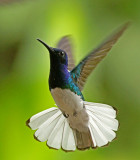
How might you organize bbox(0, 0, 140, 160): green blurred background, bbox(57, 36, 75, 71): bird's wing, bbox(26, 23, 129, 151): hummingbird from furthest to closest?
bbox(0, 0, 140, 160): green blurred background < bbox(57, 36, 75, 71): bird's wing < bbox(26, 23, 129, 151): hummingbird

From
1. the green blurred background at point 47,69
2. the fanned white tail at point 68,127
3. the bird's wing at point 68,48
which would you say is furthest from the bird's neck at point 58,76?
the green blurred background at point 47,69

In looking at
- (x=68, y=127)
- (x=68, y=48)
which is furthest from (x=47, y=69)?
(x=68, y=127)

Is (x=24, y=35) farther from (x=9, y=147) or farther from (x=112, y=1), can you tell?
(x=9, y=147)

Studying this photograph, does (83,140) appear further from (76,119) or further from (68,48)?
(68,48)

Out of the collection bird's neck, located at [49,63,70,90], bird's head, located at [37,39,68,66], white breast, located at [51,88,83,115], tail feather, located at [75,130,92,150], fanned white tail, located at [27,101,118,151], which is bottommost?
tail feather, located at [75,130,92,150]

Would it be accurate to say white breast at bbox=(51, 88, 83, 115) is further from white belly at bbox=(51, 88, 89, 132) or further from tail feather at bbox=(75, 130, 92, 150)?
tail feather at bbox=(75, 130, 92, 150)

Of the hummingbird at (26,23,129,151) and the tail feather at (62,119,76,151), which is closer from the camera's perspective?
the hummingbird at (26,23,129,151)

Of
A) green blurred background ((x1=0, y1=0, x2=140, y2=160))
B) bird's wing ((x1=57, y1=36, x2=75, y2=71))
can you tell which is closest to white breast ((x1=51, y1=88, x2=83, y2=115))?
bird's wing ((x1=57, y1=36, x2=75, y2=71))

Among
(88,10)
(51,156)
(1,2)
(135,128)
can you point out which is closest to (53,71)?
(1,2)

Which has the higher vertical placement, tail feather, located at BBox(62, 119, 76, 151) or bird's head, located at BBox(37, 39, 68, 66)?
bird's head, located at BBox(37, 39, 68, 66)

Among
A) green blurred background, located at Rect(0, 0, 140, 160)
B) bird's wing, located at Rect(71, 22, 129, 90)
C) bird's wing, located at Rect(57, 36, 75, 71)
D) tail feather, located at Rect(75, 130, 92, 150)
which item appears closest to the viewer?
bird's wing, located at Rect(71, 22, 129, 90)
